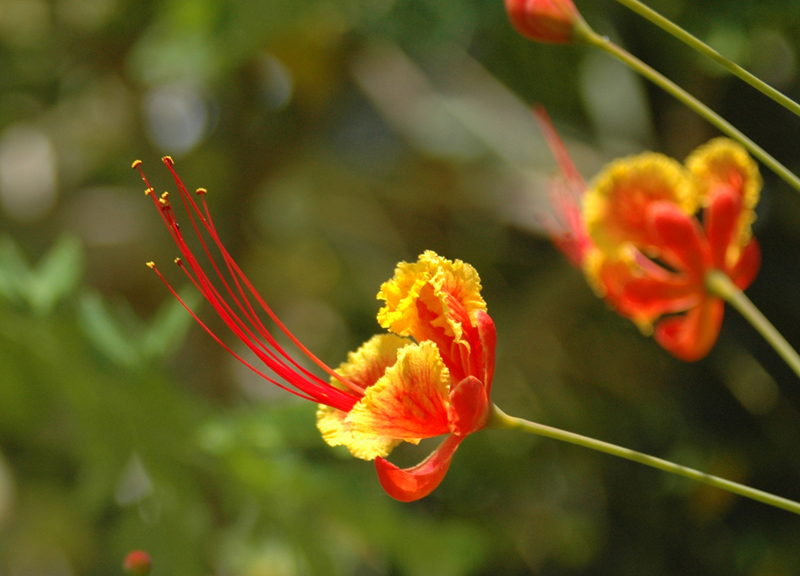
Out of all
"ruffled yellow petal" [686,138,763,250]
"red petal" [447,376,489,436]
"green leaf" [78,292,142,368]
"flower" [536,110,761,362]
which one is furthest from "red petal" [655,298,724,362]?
"green leaf" [78,292,142,368]

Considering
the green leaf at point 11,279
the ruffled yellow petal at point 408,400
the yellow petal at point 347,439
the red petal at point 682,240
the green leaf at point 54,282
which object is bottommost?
the green leaf at point 54,282

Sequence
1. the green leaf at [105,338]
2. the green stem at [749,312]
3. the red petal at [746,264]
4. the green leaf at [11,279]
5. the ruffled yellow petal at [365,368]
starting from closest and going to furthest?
1. the green stem at [749,312]
2. the ruffled yellow petal at [365,368]
3. the red petal at [746,264]
4. the green leaf at [11,279]
5. the green leaf at [105,338]

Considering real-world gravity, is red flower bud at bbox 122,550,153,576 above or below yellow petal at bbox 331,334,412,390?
below

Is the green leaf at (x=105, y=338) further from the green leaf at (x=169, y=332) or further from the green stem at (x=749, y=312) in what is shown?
the green stem at (x=749, y=312)

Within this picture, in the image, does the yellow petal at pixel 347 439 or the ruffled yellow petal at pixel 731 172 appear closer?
the yellow petal at pixel 347 439

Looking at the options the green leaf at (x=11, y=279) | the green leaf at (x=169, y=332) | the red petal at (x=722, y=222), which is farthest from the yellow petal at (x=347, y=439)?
the green leaf at (x=11, y=279)

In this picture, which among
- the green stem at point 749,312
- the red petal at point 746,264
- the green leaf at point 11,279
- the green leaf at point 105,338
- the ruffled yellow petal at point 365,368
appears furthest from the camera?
the green leaf at point 105,338

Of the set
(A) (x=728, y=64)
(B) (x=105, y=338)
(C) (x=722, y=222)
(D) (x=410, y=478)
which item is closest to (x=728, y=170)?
(C) (x=722, y=222)

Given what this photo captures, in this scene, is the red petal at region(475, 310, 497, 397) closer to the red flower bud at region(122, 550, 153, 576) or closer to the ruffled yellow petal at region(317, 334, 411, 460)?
the ruffled yellow petal at region(317, 334, 411, 460)
